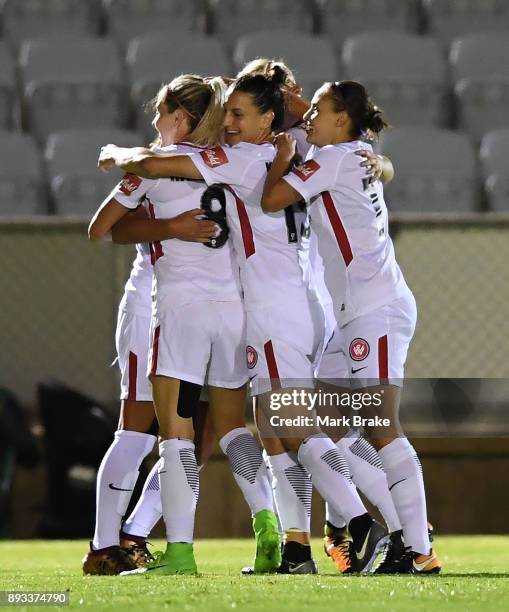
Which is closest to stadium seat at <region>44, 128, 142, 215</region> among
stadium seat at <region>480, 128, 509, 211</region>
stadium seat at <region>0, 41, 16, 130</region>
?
stadium seat at <region>0, 41, 16, 130</region>

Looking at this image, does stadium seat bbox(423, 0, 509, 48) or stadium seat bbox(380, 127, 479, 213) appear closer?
stadium seat bbox(380, 127, 479, 213)

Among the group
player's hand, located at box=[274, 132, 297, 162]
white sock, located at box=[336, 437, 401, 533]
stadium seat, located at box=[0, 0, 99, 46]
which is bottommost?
white sock, located at box=[336, 437, 401, 533]

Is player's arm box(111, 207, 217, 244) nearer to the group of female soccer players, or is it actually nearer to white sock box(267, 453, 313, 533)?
the group of female soccer players

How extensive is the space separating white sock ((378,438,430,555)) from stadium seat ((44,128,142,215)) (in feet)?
14.0

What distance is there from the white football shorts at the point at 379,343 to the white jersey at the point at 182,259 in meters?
0.40

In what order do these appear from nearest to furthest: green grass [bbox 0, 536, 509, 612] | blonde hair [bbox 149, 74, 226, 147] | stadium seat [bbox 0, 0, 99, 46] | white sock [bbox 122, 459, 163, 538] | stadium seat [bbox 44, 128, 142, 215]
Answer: green grass [bbox 0, 536, 509, 612] → blonde hair [bbox 149, 74, 226, 147] → white sock [bbox 122, 459, 163, 538] → stadium seat [bbox 44, 128, 142, 215] → stadium seat [bbox 0, 0, 99, 46]

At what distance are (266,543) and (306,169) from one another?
1163 mm

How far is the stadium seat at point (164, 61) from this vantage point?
9273mm

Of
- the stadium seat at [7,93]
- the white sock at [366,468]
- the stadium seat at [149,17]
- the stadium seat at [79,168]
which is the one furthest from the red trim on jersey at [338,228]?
the stadium seat at [149,17]

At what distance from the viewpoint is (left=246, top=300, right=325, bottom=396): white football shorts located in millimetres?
4250

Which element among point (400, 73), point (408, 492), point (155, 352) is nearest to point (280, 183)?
point (155, 352)

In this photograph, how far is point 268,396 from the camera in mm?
4238

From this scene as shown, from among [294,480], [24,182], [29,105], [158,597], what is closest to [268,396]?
[294,480]

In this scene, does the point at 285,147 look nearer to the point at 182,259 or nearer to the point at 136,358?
the point at 182,259
